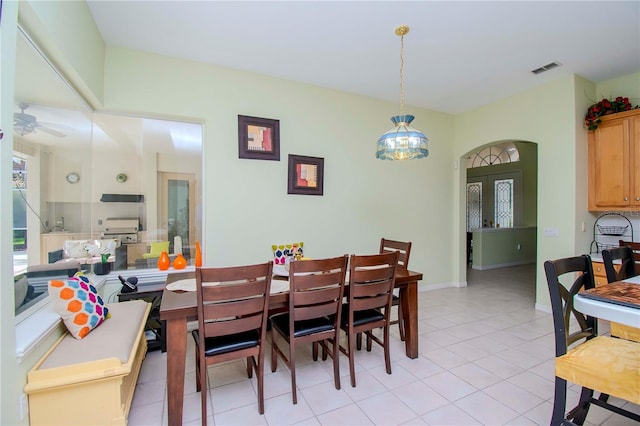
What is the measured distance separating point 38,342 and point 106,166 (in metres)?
1.95

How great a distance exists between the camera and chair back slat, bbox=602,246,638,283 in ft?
6.45

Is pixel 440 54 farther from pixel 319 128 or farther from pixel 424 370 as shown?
pixel 424 370

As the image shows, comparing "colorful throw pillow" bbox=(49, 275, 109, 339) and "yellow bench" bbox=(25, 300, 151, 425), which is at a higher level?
"colorful throw pillow" bbox=(49, 275, 109, 339)

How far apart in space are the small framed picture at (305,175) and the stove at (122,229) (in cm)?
173

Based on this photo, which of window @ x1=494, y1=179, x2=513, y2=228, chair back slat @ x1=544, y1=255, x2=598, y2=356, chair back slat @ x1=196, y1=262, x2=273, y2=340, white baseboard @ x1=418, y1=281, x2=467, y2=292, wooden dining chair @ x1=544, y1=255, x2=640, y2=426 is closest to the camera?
wooden dining chair @ x1=544, y1=255, x2=640, y2=426

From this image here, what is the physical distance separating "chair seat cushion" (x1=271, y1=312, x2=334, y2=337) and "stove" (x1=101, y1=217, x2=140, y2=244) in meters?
1.90

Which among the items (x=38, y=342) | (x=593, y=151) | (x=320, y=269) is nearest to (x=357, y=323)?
→ (x=320, y=269)

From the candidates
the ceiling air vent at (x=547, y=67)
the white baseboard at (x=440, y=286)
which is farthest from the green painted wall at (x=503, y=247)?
the ceiling air vent at (x=547, y=67)

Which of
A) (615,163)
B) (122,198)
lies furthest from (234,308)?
(615,163)

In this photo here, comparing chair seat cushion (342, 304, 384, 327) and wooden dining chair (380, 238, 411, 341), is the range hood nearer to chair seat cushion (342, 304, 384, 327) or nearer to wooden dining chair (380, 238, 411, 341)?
chair seat cushion (342, 304, 384, 327)

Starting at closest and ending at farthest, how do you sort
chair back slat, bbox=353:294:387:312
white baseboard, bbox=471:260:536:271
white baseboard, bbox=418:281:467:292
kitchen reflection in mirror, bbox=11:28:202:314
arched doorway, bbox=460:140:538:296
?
1. kitchen reflection in mirror, bbox=11:28:202:314
2. chair back slat, bbox=353:294:387:312
3. white baseboard, bbox=418:281:467:292
4. white baseboard, bbox=471:260:536:271
5. arched doorway, bbox=460:140:538:296

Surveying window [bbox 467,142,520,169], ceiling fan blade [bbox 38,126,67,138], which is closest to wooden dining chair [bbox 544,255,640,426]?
ceiling fan blade [bbox 38,126,67,138]

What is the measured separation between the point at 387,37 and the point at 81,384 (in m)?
3.41

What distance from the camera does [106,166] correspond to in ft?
9.88
